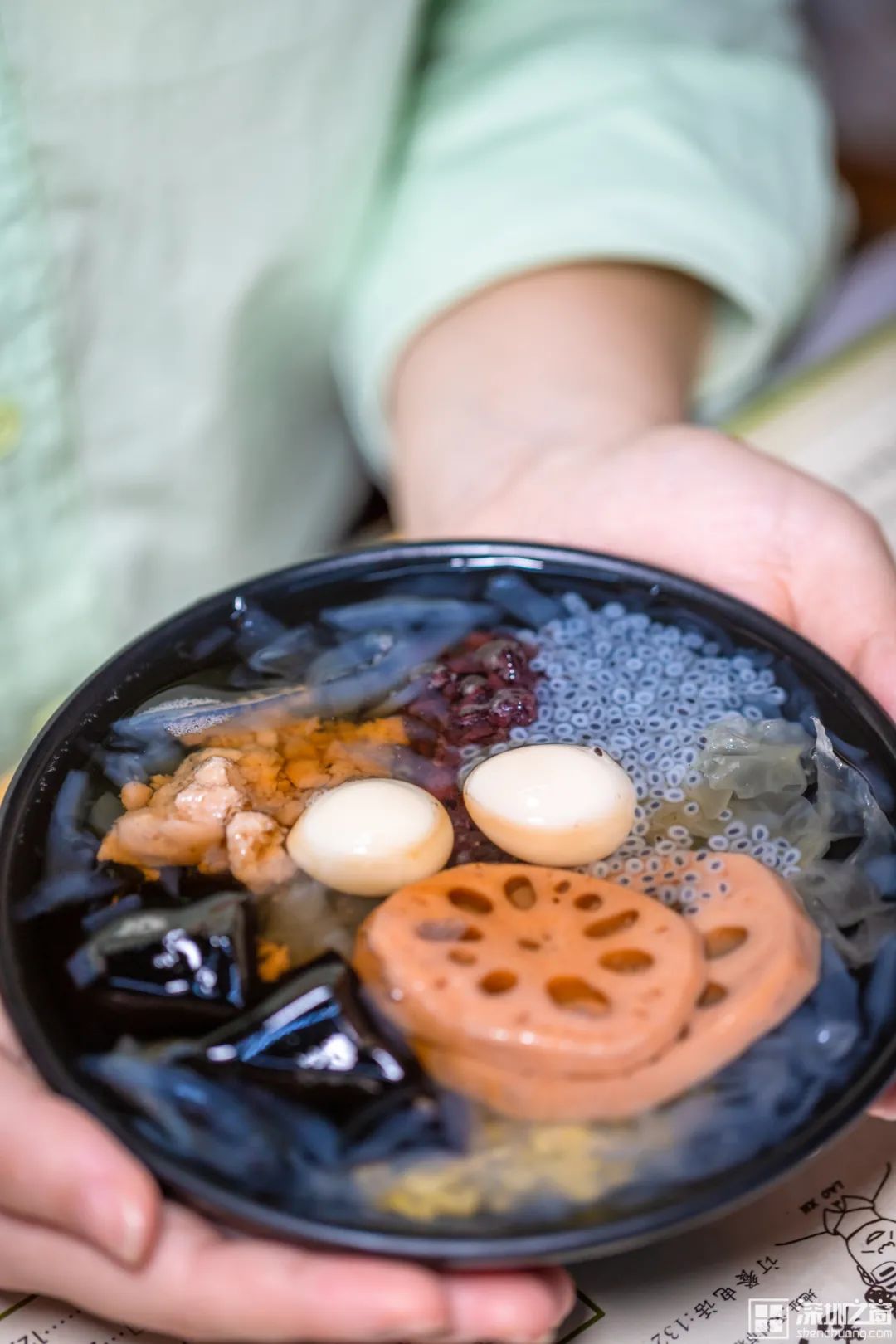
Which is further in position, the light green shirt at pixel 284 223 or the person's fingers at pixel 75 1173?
the light green shirt at pixel 284 223

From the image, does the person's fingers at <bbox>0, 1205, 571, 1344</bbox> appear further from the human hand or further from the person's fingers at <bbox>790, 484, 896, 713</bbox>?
the person's fingers at <bbox>790, 484, 896, 713</bbox>

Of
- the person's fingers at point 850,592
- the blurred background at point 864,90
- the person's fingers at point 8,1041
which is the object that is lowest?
the blurred background at point 864,90

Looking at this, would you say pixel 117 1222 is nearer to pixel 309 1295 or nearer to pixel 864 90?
pixel 309 1295

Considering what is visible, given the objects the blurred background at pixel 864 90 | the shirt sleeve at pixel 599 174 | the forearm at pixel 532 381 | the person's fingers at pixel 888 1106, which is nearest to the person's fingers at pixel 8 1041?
the person's fingers at pixel 888 1106

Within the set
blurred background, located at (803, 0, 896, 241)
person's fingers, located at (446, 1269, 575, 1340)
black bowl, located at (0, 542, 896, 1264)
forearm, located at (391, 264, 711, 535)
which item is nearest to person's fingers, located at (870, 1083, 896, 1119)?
black bowl, located at (0, 542, 896, 1264)

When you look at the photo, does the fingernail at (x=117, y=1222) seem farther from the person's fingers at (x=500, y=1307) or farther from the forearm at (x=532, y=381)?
the forearm at (x=532, y=381)

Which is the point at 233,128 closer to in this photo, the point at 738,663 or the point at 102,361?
the point at 102,361

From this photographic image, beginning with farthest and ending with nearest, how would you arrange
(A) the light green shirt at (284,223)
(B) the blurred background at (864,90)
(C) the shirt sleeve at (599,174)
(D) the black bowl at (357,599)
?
1. (B) the blurred background at (864,90)
2. (C) the shirt sleeve at (599,174)
3. (A) the light green shirt at (284,223)
4. (D) the black bowl at (357,599)
